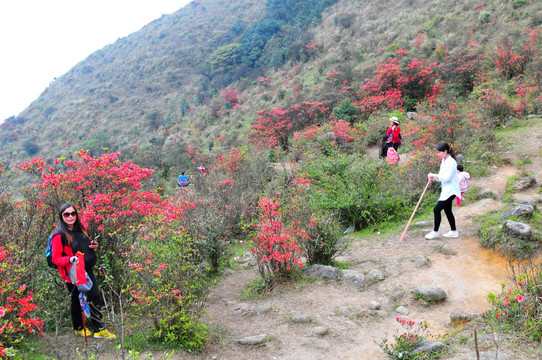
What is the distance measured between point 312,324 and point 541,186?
16.6 ft

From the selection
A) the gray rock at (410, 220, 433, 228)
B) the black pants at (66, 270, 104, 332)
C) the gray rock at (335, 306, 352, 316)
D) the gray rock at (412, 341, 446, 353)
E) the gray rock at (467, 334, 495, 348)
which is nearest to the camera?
the gray rock at (467, 334, 495, 348)

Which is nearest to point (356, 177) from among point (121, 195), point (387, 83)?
point (121, 195)

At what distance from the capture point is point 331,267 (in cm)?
488

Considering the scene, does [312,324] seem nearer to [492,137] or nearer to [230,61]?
[492,137]

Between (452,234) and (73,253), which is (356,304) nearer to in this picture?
(452,234)

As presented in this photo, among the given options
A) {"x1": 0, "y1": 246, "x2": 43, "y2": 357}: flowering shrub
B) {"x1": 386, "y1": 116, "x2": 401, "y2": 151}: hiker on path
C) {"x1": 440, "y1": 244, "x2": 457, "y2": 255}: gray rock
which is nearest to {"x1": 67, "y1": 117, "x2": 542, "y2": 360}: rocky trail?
{"x1": 440, "y1": 244, "x2": 457, "y2": 255}: gray rock

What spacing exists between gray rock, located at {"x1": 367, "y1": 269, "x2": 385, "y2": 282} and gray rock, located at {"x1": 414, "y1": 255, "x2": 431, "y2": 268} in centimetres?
55

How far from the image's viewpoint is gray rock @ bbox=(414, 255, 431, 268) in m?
4.75

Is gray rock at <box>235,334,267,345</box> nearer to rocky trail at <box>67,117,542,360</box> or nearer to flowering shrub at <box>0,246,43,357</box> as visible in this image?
rocky trail at <box>67,117,542,360</box>

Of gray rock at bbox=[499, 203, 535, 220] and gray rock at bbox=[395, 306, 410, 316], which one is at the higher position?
gray rock at bbox=[395, 306, 410, 316]

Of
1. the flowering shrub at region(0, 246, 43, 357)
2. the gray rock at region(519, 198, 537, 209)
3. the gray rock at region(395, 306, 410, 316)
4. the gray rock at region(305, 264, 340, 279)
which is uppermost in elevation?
the flowering shrub at region(0, 246, 43, 357)

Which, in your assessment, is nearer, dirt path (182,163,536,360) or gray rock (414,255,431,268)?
dirt path (182,163,536,360)

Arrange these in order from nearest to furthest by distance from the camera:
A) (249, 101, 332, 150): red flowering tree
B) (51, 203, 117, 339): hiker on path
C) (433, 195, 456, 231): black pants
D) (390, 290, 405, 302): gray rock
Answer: (51, 203, 117, 339): hiker on path → (390, 290, 405, 302): gray rock → (433, 195, 456, 231): black pants → (249, 101, 332, 150): red flowering tree

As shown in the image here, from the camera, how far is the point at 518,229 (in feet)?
14.7
